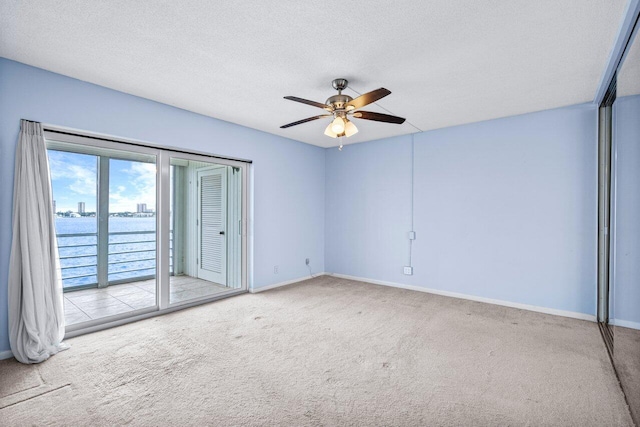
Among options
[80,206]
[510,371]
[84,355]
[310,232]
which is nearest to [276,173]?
[310,232]

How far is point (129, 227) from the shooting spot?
13.6 feet

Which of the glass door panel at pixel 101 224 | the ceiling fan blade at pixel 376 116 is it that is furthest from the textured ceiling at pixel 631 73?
the glass door panel at pixel 101 224

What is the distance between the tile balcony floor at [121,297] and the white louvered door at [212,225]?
23 cm

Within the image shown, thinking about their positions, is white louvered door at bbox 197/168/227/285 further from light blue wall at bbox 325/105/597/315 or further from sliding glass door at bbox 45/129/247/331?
light blue wall at bbox 325/105/597/315

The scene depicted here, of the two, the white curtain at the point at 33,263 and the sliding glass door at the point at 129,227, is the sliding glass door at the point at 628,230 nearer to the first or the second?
the sliding glass door at the point at 129,227

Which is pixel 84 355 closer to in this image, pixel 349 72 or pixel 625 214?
pixel 349 72

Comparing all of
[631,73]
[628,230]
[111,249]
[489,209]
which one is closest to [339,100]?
[631,73]

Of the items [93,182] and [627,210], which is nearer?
[627,210]

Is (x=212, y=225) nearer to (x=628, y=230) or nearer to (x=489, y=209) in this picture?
(x=489, y=209)

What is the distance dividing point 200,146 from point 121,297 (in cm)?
236

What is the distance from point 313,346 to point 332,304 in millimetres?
1291

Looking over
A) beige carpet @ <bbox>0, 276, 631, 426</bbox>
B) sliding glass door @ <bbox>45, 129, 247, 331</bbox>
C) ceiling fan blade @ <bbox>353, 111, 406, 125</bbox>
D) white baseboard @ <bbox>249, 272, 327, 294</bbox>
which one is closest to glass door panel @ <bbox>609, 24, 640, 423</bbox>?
beige carpet @ <bbox>0, 276, 631, 426</bbox>

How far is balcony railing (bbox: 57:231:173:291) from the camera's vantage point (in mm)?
3641

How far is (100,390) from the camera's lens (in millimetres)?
2131
